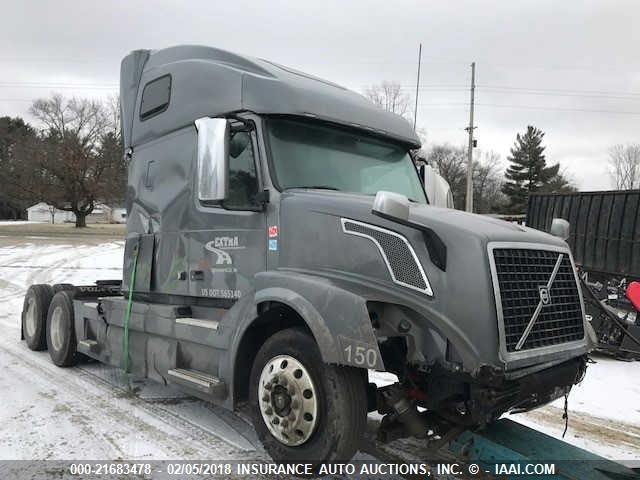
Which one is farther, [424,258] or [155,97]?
[155,97]

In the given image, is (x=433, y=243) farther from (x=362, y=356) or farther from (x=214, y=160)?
(x=214, y=160)

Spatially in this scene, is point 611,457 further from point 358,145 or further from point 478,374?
point 358,145

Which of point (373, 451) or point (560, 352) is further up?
point (560, 352)

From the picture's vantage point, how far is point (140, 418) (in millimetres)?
4754

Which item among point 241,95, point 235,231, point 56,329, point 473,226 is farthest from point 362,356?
point 56,329

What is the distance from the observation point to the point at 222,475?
146 inches

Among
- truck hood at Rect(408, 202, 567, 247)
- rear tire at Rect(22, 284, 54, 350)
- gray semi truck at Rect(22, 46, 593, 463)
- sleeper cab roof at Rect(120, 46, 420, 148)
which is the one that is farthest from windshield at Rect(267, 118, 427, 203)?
rear tire at Rect(22, 284, 54, 350)

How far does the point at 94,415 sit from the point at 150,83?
3.27 m

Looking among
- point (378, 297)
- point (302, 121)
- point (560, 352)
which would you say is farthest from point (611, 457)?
point (302, 121)

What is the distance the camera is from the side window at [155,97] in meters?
5.19

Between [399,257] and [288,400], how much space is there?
116 centimetres

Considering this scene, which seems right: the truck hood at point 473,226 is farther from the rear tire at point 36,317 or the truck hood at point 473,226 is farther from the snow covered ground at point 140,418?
the rear tire at point 36,317

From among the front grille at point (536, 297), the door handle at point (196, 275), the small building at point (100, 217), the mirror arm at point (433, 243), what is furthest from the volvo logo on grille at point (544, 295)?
the small building at point (100, 217)

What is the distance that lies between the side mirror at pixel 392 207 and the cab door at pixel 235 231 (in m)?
1.09
